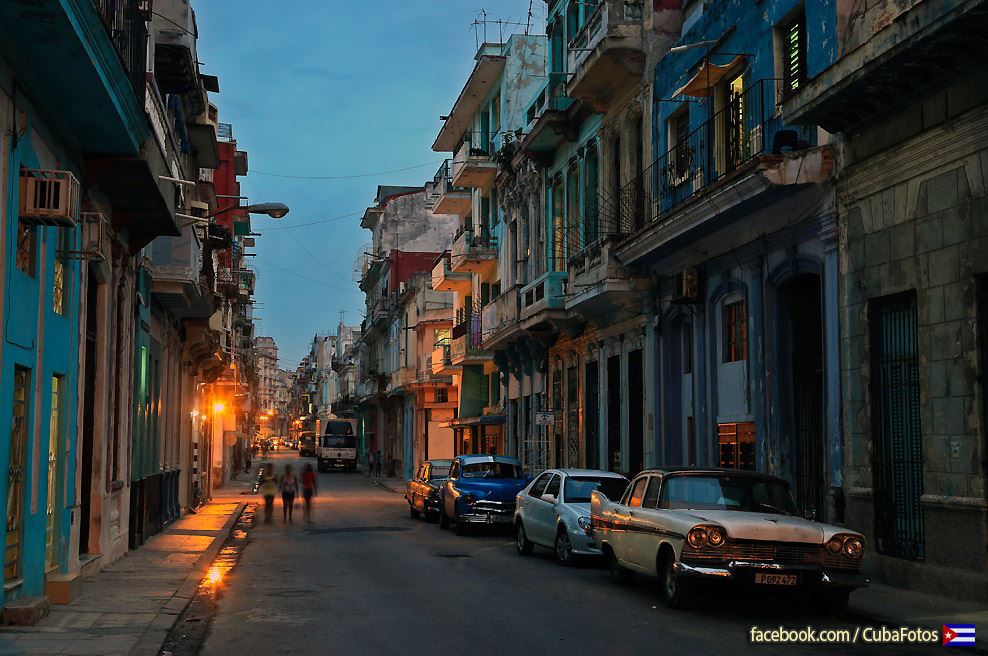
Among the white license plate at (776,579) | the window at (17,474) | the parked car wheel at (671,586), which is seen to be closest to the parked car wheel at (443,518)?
the parked car wheel at (671,586)

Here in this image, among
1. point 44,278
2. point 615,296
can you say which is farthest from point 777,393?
point 44,278

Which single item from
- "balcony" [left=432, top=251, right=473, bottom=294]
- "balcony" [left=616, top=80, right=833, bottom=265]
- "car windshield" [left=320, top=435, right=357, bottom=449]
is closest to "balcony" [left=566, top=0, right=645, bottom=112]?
"balcony" [left=616, top=80, right=833, bottom=265]

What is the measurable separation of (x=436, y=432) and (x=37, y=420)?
46.9 metres

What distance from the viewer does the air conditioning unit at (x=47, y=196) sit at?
11.1 meters

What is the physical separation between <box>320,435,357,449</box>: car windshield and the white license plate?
65.0 metres

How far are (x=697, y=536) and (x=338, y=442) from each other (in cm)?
6492

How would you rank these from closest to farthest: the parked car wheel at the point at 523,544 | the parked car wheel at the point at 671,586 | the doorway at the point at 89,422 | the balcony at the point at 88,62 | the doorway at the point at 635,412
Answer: the balcony at the point at 88,62 → the parked car wheel at the point at 671,586 → the doorway at the point at 89,422 → the parked car wheel at the point at 523,544 → the doorway at the point at 635,412

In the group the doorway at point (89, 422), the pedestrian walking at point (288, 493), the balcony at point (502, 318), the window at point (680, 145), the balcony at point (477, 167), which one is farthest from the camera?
the balcony at point (477, 167)

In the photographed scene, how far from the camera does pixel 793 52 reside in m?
18.1

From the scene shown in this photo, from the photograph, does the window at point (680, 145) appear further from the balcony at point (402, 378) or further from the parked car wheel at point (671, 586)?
the balcony at point (402, 378)

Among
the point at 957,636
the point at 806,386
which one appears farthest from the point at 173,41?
the point at 957,636

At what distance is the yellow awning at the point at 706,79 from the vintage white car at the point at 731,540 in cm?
947

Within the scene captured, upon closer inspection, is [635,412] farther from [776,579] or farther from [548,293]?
[776,579]

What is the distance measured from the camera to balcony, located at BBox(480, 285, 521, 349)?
32.3 m
